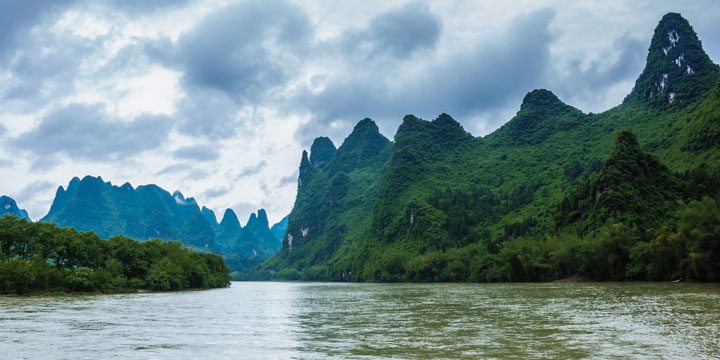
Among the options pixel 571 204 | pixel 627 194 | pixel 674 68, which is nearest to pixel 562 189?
pixel 571 204

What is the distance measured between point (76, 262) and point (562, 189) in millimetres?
116398

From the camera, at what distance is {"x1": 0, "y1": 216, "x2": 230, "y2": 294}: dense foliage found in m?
58.0

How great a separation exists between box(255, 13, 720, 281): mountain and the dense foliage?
61.8 metres

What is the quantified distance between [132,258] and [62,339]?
63.2 metres

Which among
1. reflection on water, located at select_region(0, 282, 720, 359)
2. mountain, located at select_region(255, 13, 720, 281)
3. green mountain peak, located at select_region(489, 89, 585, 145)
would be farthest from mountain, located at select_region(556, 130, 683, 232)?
green mountain peak, located at select_region(489, 89, 585, 145)

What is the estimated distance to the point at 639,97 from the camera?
557ft

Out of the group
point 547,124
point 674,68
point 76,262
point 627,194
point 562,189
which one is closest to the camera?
point 76,262

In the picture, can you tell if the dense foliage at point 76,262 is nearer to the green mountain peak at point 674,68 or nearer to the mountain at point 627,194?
the mountain at point 627,194

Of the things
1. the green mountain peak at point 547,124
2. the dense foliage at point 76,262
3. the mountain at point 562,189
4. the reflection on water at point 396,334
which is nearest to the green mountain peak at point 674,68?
the mountain at point 562,189

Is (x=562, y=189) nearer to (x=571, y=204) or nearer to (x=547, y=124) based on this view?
(x=571, y=204)

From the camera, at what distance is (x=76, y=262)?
68125 millimetres

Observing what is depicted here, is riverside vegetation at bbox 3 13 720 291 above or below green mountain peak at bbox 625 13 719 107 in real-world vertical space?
below

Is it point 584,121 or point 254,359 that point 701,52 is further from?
point 254,359

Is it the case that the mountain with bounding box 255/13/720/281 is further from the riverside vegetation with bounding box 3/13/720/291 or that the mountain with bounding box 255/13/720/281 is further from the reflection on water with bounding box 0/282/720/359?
the reflection on water with bounding box 0/282/720/359
